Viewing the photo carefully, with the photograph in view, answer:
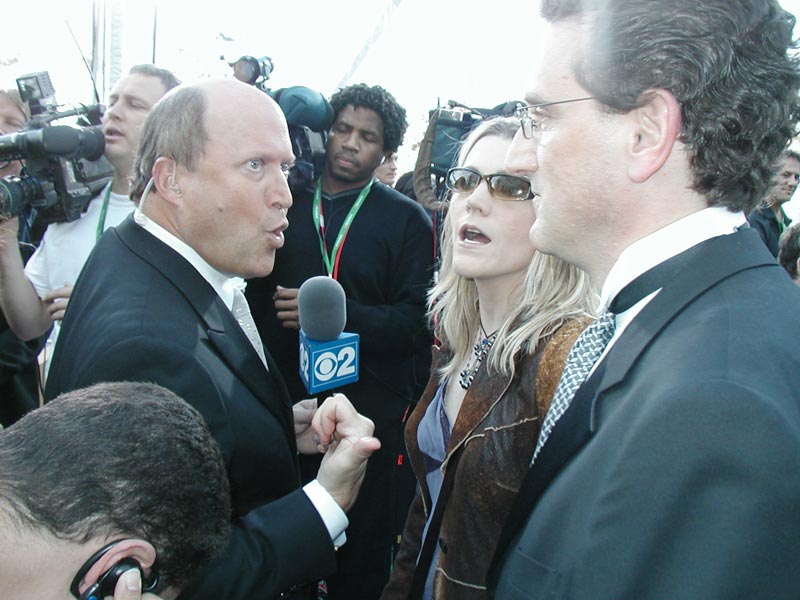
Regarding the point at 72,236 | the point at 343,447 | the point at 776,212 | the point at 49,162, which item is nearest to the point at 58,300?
the point at 72,236

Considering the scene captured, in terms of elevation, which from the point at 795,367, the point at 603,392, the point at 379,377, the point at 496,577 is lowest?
the point at 379,377

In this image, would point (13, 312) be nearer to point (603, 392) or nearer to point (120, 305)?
point (120, 305)

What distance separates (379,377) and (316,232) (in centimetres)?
89

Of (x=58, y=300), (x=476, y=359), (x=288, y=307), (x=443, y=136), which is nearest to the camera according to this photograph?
(x=476, y=359)

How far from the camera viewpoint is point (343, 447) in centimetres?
166

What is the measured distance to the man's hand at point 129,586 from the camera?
36.3 inches

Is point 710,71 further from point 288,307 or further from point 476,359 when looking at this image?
point 288,307

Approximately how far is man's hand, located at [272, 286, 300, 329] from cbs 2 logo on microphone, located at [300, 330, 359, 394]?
555mm

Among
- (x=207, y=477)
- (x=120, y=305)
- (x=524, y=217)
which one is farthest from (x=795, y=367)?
(x=120, y=305)

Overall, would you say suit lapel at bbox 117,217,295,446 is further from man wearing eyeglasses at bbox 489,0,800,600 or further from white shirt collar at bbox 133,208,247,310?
man wearing eyeglasses at bbox 489,0,800,600

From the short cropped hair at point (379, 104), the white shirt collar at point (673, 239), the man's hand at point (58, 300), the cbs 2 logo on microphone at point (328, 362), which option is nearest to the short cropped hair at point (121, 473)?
the white shirt collar at point (673, 239)

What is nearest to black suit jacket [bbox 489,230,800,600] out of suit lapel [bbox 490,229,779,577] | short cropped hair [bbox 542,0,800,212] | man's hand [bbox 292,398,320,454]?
suit lapel [bbox 490,229,779,577]

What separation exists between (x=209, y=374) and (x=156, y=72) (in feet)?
7.98

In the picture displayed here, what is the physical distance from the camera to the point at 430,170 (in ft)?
12.3
